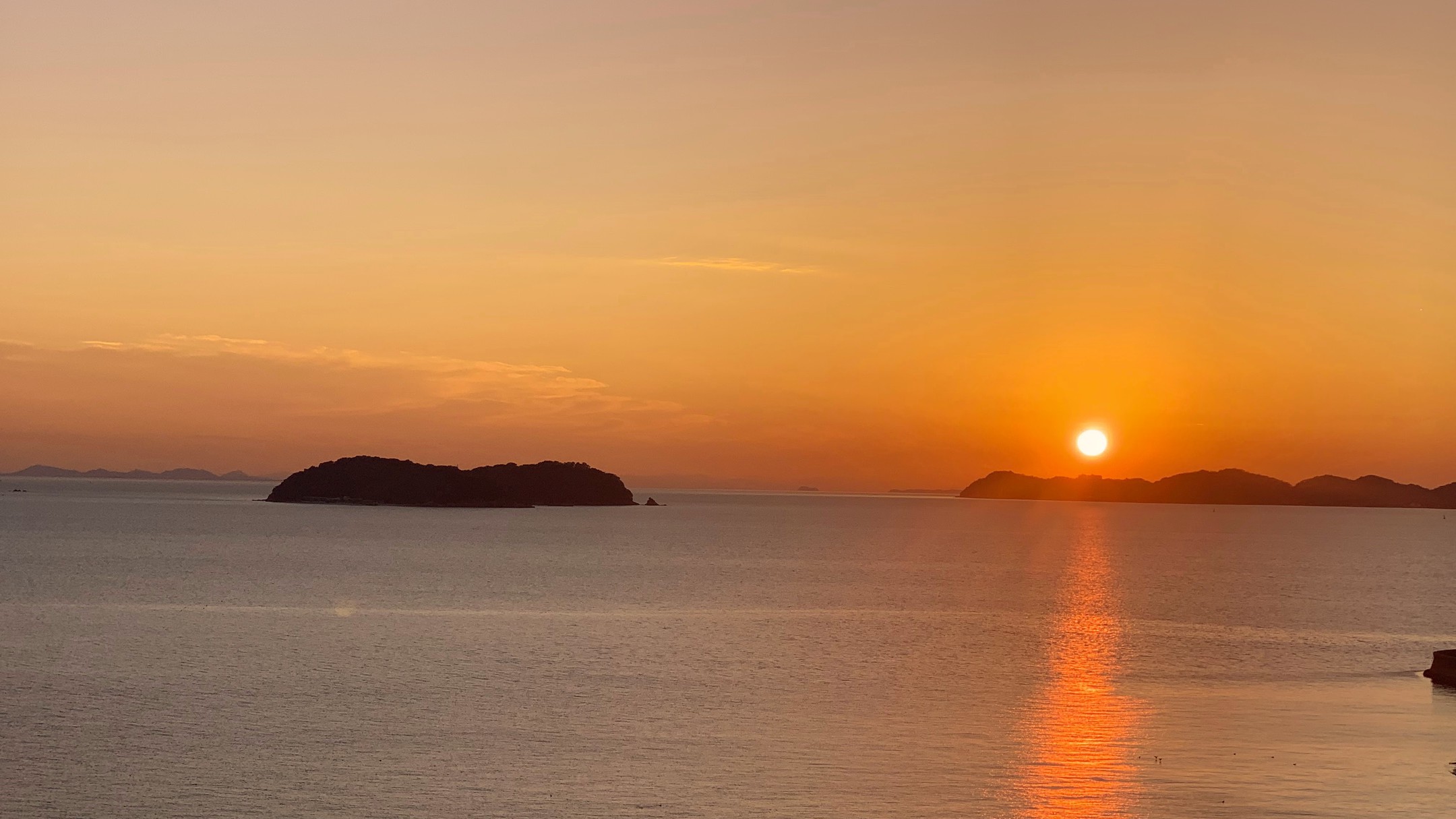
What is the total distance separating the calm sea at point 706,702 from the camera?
34.7 meters

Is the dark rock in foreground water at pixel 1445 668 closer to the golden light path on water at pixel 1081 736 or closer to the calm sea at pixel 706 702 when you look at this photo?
the calm sea at pixel 706 702

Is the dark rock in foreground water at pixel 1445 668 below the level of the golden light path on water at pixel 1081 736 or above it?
above

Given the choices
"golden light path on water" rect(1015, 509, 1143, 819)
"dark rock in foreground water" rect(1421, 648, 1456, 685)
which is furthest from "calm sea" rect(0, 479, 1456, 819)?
"dark rock in foreground water" rect(1421, 648, 1456, 685)

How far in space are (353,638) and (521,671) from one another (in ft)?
56.8

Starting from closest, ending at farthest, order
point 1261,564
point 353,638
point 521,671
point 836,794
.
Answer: point 836,794 → point 521,671 → point 353,638 → point 1261,564

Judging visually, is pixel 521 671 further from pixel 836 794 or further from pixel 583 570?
pixel 583 570

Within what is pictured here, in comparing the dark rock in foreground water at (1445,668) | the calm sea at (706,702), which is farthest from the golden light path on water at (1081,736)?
the dark rock in foreground water at (1445,668)

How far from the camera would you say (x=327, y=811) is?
107 feet

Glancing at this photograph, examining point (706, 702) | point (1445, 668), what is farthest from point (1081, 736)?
point (1445, 668)

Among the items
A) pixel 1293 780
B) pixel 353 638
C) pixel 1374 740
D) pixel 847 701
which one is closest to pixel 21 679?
pixel 353 638

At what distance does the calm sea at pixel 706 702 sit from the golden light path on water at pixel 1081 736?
0.20 metres

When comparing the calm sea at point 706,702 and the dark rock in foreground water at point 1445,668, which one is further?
the dark rock in foreground water at point 1445,668

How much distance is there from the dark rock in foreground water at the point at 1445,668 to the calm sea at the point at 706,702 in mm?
1179

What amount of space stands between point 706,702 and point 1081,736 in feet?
47.2
